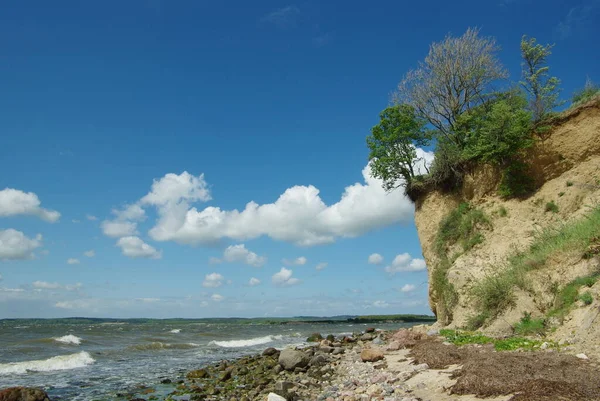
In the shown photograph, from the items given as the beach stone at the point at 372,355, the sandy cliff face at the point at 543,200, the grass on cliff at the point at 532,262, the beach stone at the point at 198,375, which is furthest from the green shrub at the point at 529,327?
the beach stone at the point at 198,375

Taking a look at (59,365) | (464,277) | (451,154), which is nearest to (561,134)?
(451,154)

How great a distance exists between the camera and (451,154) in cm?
2427

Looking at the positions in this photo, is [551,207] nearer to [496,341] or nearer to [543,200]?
[543,200]

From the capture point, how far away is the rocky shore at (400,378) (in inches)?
292

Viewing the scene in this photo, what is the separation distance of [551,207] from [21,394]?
22559 millimetres

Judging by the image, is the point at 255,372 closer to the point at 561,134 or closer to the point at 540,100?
the point at 561,134

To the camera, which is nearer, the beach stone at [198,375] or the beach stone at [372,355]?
the beach stone at [372,355]

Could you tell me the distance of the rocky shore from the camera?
7.42 metres

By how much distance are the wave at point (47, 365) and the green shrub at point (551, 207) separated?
25.9 metres

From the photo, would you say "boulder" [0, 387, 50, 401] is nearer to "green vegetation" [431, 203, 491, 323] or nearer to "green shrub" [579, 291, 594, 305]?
"green shrub" [579, 291, 594, 305]

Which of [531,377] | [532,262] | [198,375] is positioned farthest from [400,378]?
[198,375]

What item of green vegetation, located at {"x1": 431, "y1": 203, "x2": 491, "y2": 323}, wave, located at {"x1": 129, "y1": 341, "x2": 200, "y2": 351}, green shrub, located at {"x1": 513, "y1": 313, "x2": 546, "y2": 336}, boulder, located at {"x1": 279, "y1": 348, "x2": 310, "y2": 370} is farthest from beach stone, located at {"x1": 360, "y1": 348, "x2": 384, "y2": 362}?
wave, located at {"x1": 129, "y1": 341, "x2": 200, "y2": 351}

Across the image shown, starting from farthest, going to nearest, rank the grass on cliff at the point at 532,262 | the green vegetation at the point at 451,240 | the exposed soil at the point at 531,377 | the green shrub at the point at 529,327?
the green vegetation at the point at 451,240, the grass on cliff at the point at 532,262, the green shrub at the point at 529,327, the exposed soil at the point at 531,377

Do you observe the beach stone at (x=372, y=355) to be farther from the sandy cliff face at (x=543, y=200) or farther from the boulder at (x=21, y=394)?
the boulder at (x=21, y=394)
